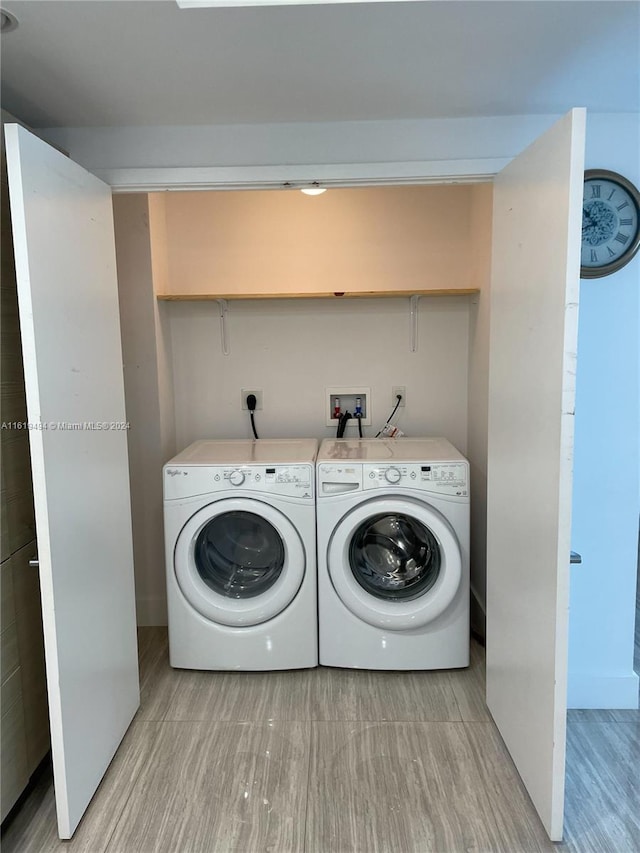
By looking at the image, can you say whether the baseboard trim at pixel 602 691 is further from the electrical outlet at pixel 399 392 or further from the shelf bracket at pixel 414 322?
the shelf bracket at pixel 414 322

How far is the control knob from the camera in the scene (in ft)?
7.49

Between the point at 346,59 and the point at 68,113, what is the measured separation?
3.01 ft

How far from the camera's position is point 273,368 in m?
2.96

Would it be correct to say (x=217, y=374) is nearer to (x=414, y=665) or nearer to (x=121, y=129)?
(x=121, y=129)

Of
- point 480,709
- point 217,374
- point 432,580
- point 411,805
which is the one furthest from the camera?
point 217,374

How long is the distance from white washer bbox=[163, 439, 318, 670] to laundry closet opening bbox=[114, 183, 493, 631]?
48cm

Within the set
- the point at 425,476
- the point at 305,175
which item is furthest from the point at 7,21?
the point at 425,476

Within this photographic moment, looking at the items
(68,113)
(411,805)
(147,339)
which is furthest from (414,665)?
(68,113)

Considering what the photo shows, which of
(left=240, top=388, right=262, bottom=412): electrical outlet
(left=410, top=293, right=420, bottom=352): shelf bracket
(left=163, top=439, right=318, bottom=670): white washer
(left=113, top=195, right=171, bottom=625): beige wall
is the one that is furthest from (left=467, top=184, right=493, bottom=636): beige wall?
(left=113, top=195, right=171, bottom=625): beige wall

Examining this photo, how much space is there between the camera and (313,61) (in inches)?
59.9

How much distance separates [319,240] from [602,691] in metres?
2.30

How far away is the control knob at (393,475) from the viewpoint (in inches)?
89.9

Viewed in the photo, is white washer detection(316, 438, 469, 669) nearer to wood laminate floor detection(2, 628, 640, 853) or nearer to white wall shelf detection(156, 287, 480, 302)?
wood laminate floor detection(2, 628, 640, 853)

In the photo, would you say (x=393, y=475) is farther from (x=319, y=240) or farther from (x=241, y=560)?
(x=319, y=240)
